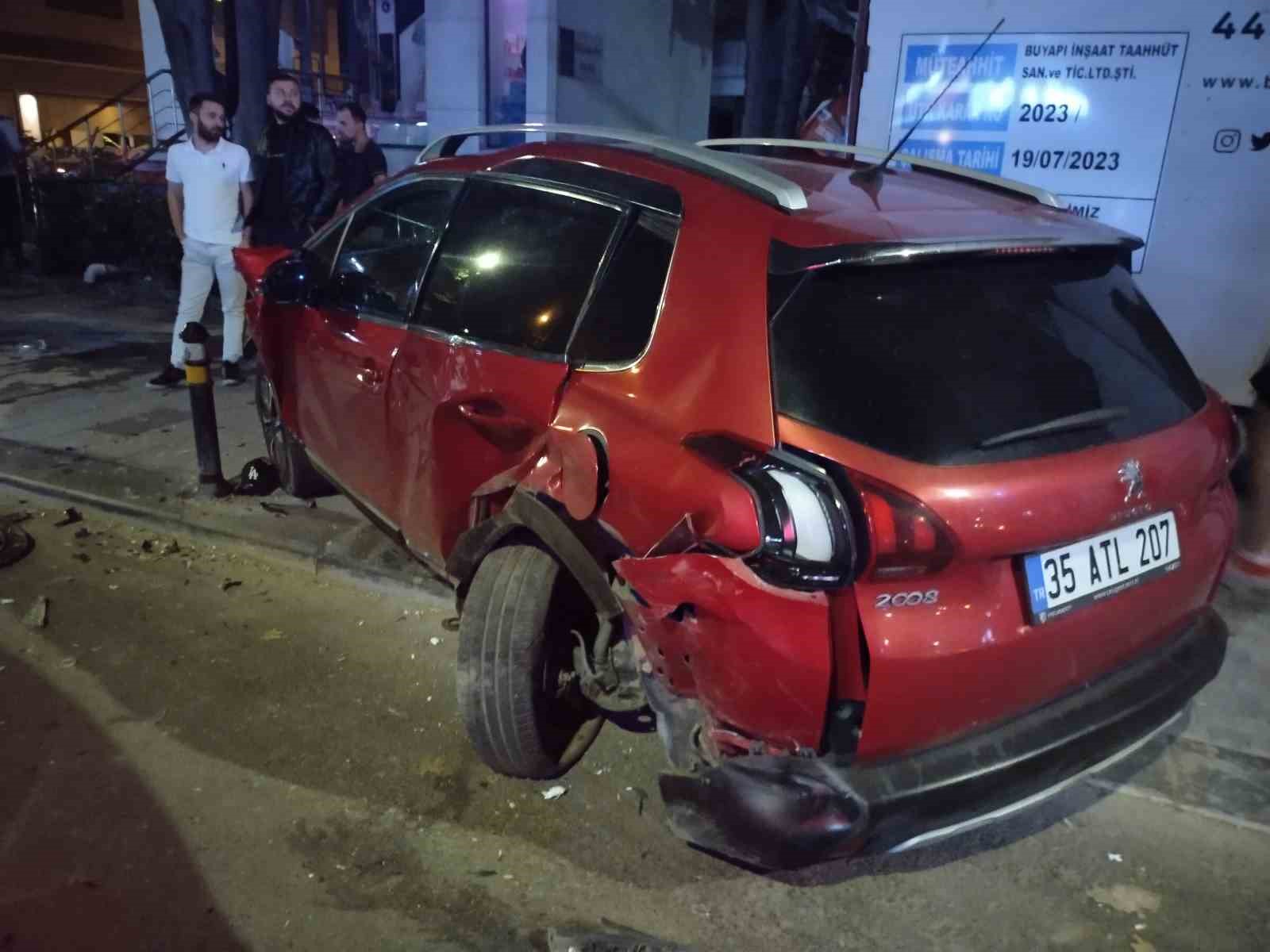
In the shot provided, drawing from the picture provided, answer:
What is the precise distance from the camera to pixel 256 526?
14.9 ft

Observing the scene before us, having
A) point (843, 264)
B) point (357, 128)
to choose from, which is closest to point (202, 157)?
point (357, 128)

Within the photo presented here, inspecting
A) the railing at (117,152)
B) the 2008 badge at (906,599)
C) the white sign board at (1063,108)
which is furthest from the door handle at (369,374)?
the railing at (117,152)

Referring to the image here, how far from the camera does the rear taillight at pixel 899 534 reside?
188 cm

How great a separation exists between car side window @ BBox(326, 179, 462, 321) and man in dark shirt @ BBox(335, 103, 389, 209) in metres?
4.10

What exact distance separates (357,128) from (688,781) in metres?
6.85

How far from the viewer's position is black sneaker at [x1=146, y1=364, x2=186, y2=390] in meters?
6.84

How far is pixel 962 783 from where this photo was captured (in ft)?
6.52

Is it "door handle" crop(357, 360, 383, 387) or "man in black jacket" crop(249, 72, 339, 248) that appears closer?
"door handle" crop(357, 360, 383, 387)

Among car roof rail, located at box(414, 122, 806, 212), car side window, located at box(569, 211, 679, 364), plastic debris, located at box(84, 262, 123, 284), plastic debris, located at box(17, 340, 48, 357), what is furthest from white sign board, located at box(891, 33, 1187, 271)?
plastic debris, located at box(84, 262, 123, 284)

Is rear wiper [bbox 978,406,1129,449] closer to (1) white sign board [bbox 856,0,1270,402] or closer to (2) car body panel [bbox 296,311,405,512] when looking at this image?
(2) car body panel [bbox 296,311,405,512]

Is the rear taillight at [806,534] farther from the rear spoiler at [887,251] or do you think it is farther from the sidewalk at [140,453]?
the sidewalk at [140,453]

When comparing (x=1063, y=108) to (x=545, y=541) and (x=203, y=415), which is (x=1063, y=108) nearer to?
(x=545, y=541)

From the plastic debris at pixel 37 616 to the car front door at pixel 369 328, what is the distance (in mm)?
1240

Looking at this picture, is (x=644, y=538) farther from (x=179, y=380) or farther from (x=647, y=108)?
(x=647, y=108)
